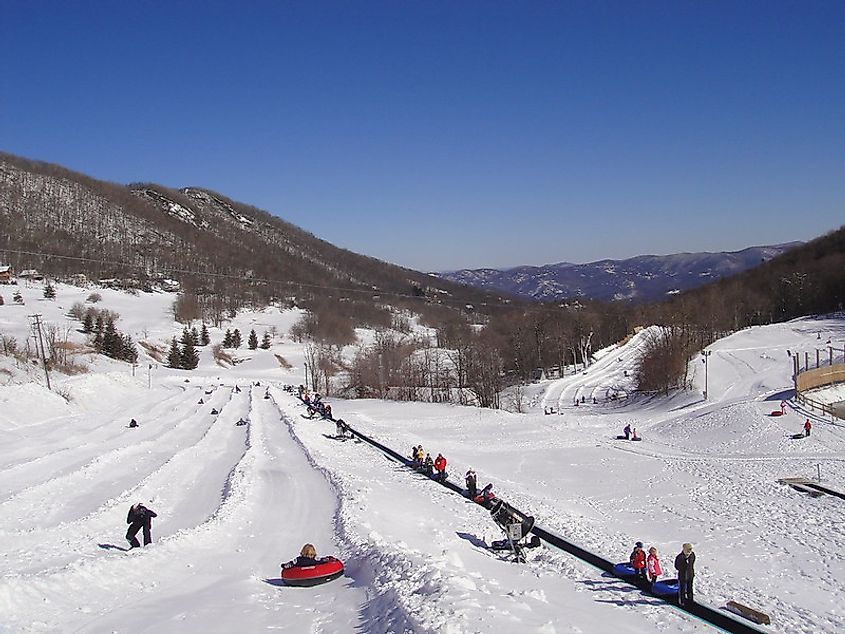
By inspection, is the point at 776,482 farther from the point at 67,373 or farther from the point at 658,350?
the point at 67,373

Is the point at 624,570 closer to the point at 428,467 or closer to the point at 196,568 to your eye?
the point at 196,568

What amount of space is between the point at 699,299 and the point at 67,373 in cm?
11297

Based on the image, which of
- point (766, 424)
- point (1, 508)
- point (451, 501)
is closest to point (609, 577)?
point (451, 501)

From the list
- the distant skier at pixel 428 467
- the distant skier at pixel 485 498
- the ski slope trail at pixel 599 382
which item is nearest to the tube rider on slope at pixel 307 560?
the distant skier at pixel 485 498

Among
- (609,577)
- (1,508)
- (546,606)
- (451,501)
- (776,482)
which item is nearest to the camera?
(546,606)

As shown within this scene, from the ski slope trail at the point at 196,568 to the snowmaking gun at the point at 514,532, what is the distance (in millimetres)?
4436

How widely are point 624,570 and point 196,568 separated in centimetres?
978

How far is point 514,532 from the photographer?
53.7 ft

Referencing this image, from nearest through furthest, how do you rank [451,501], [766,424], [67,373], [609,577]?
A: [609,577]
[451,501]
[766,424]
[67,373]

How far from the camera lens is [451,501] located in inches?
879

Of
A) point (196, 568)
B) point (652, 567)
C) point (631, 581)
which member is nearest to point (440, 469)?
point (631, 581)

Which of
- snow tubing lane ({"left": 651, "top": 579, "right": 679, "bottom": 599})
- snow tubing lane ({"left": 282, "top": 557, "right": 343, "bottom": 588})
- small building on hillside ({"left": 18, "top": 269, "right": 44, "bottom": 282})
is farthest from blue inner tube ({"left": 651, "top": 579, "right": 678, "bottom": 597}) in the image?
small building on hillside ({"left": 18, "top": 269, "right": 44, "bottom": 282})

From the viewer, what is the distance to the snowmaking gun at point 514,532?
1627cm

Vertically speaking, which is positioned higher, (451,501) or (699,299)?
(699,299)
